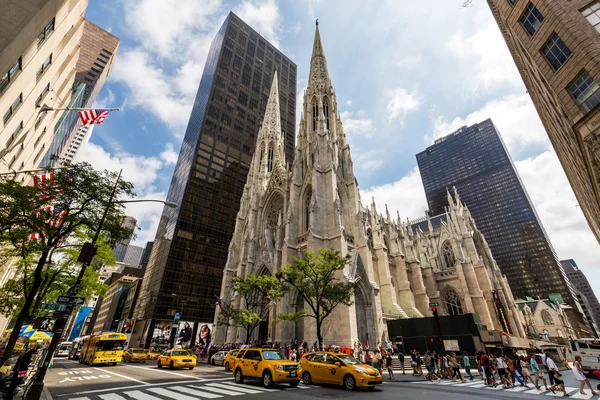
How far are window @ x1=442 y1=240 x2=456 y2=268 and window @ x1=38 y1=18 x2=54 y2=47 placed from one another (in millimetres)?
49462

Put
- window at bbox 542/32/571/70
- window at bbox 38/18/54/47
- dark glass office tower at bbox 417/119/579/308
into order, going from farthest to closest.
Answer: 1. dark glass office tower at bbox 417/119/579/308
2. window at bbox 38/18/54/47
3. window at bbox 542/32/571/70

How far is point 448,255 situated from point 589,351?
75.9 ft

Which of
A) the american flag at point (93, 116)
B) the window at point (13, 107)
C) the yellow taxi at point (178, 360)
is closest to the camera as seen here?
the window at point (13, 107)

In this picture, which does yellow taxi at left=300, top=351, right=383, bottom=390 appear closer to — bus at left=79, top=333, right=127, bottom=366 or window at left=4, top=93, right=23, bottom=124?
bus at left=79, top=333, right=127, bottom=366

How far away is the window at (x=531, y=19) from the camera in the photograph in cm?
1363

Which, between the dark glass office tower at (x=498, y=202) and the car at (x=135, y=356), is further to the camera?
the dark glass office tower at (x=498, y=202)

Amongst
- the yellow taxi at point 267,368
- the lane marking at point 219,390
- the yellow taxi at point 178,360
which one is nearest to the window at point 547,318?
the yellow taxi at point 267,368

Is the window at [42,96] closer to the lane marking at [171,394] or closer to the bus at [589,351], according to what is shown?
the lane marking at [171,394]

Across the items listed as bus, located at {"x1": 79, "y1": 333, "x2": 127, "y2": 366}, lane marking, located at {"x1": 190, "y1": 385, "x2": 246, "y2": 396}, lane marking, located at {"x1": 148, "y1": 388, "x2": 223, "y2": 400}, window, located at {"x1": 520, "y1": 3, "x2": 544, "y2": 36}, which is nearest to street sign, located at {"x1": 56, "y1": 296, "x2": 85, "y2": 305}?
lane marking, located at {"x1": 148, "y1": 388, "x2": 223, "y2": 400}

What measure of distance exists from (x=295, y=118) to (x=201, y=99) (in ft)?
94.7

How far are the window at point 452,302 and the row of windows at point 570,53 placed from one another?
31781 millimetres

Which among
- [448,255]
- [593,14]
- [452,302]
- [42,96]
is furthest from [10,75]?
[448,255]

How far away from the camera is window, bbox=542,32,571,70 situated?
12633 millimetres

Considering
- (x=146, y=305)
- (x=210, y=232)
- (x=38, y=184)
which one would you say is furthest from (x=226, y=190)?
(x=38, y=184)
